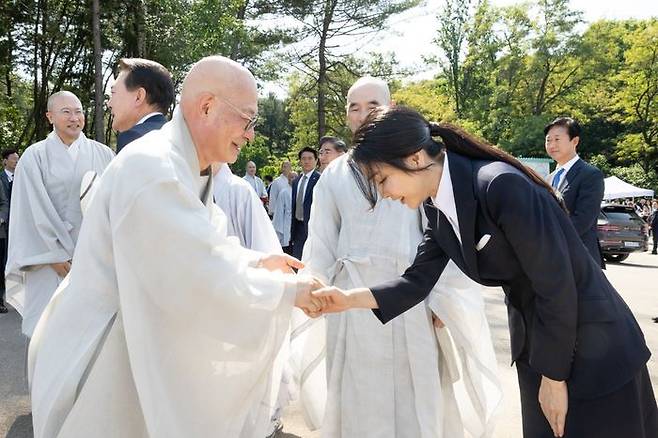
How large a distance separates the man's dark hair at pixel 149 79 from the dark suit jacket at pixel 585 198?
3.23 m

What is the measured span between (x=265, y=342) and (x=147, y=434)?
0.48 meters

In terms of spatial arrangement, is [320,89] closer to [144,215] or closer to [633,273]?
[633,273]

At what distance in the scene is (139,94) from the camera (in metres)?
3.04

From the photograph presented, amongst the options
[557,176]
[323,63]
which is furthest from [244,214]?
[323,63]

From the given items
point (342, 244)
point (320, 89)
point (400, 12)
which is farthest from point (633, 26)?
point (342, 244)

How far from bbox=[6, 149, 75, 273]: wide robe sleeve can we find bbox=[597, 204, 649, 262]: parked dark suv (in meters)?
14.3

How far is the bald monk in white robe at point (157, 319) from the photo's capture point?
5.43 feet

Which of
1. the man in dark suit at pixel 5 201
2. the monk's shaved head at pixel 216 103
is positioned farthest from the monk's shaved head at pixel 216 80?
the man in dark suit at pixel 5 201

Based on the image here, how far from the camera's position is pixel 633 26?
40844 mm

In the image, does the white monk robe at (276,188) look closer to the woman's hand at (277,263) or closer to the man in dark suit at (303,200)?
the man in dark suit at (303,200)

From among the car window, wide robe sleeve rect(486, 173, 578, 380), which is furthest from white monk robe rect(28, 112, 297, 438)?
the car window

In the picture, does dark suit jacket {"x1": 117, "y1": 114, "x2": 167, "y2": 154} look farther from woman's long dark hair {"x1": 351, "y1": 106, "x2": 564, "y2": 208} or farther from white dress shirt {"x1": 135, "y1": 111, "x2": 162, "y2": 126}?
woman's long dark hair {"x1": 351, "y1": 106, "x2": 564, "y2": 208}

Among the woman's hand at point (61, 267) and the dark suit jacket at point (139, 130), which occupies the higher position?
the dark suit jacket at point (139, 130)

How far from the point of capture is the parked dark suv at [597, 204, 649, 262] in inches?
606
